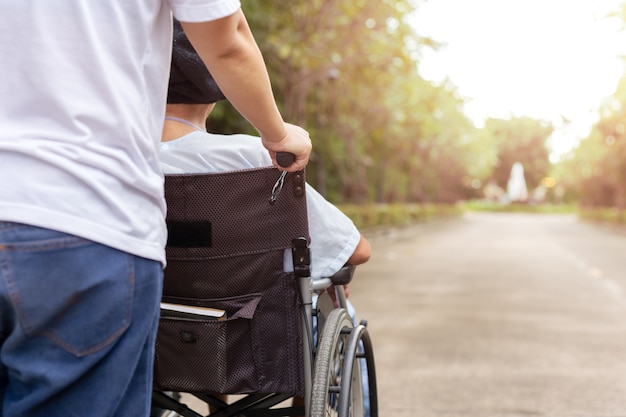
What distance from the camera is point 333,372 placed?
265 centimetres

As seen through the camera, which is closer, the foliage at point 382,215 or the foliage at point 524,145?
the foliage at point 382,215

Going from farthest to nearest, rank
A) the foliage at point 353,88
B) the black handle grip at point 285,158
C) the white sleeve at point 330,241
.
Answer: the foliage at point 353,88
the white sleeve at point 330,241
the black handle grip at point 285,158

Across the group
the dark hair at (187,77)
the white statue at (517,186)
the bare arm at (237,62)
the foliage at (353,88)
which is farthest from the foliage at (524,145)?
the bare arm at (237,62)

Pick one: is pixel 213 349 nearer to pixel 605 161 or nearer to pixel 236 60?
pixel 236 60

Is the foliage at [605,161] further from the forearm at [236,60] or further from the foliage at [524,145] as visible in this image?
the forearm at [236,60]

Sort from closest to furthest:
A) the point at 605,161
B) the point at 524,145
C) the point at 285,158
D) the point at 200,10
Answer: the point at 200,10, the point at 285,158, the point at 605,161, the point at 524,145

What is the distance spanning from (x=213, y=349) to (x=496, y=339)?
543cm

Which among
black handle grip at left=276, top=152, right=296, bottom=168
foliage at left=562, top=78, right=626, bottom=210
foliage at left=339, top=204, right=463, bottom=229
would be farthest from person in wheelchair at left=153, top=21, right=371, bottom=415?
foliage at left=562, top=78, right=626, bottom=210

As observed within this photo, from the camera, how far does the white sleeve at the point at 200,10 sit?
1536 millimetres

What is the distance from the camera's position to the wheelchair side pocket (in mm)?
2371

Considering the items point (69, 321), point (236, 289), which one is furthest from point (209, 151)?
point (69, 321)

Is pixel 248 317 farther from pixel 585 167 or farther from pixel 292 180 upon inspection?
pixel 585 167

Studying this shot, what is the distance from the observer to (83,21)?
4.84 ft

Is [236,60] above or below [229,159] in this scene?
above
